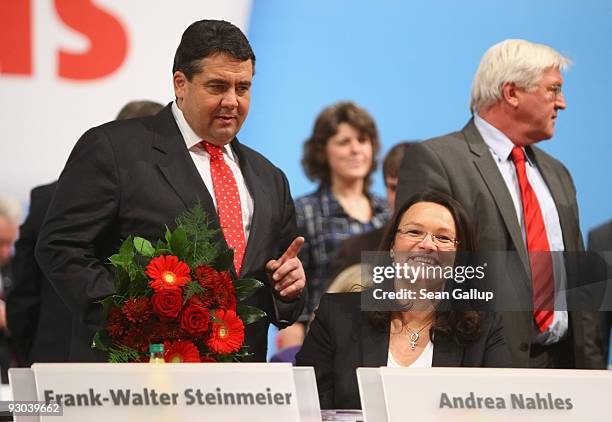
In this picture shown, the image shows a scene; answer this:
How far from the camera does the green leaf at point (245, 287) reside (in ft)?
8.79

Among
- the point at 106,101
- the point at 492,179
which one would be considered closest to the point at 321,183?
the point at 106,101

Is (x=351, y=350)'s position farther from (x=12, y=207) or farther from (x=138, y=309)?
(x=12, y=207)

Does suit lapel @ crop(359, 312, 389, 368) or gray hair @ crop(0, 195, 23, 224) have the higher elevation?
gray hair @ crop(0, 195, 23, 224)

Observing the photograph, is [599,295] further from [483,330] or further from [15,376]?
[15,376]

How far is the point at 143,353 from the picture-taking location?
2.48 meters

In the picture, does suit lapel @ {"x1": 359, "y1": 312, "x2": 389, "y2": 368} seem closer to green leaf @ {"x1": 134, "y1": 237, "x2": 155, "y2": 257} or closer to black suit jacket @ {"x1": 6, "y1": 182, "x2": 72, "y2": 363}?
green leaf @ {"x1": 134, "y1": 237, "x2": 155, "y2": 257}

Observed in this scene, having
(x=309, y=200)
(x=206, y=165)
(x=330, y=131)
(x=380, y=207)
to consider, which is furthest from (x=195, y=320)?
(x=330, y=131)

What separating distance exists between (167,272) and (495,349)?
992 millimetres

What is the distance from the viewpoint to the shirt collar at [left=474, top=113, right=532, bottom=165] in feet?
12.9

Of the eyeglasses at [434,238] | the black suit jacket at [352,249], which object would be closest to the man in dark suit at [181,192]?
the eyeglasses at [434,238]

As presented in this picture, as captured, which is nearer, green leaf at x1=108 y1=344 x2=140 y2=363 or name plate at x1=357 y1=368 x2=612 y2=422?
name plate at x1=357 y1=368 x2=612 y2=422

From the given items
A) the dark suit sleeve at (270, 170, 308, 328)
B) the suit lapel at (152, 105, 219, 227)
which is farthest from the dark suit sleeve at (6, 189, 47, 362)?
the dark suit sleeve at (270, 170, 308, 328)

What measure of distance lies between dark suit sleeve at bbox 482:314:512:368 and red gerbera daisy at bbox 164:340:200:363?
0.89 meters

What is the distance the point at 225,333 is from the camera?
252 cm
